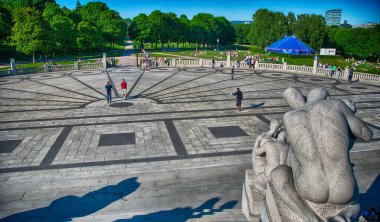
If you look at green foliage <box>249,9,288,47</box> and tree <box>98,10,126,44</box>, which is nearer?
green foliage <box>249,9,288,47</box>

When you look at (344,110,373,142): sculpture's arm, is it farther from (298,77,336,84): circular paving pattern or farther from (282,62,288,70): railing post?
(282,62,288,70): railing post

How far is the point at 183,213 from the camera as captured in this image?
26.5 ft

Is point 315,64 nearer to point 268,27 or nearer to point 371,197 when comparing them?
point 371,197

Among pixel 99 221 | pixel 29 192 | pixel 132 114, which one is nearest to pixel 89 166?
pixel 29 192

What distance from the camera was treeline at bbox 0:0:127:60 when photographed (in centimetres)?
5128

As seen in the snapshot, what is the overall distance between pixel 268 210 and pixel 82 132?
41.2 feet

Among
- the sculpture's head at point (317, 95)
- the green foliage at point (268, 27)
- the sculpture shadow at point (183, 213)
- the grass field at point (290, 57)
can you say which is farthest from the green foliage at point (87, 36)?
the sculpture's head at point (317, 95)

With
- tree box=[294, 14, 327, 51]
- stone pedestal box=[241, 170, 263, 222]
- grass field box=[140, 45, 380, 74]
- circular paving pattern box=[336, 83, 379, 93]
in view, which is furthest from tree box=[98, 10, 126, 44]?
stone pedestal box=[241, 170, 263, 222]

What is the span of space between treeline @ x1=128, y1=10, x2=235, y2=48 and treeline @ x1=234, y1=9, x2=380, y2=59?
25537 mm

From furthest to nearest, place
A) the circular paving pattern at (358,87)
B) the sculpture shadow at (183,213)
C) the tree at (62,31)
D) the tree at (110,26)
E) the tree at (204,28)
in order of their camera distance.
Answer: the tree at (204,28), the tree at (110,26), the tree at (62,31), the circular paving pattern at (358,87), the sculpture shadow at (183,213)

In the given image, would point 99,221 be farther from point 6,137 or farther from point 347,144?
point 6,137

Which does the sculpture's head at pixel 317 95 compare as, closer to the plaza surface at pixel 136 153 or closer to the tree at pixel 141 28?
the plaza surface at pixel 136 153

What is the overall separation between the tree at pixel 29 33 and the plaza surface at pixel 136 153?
29.8 m

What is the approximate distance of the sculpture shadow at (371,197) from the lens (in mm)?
8328
